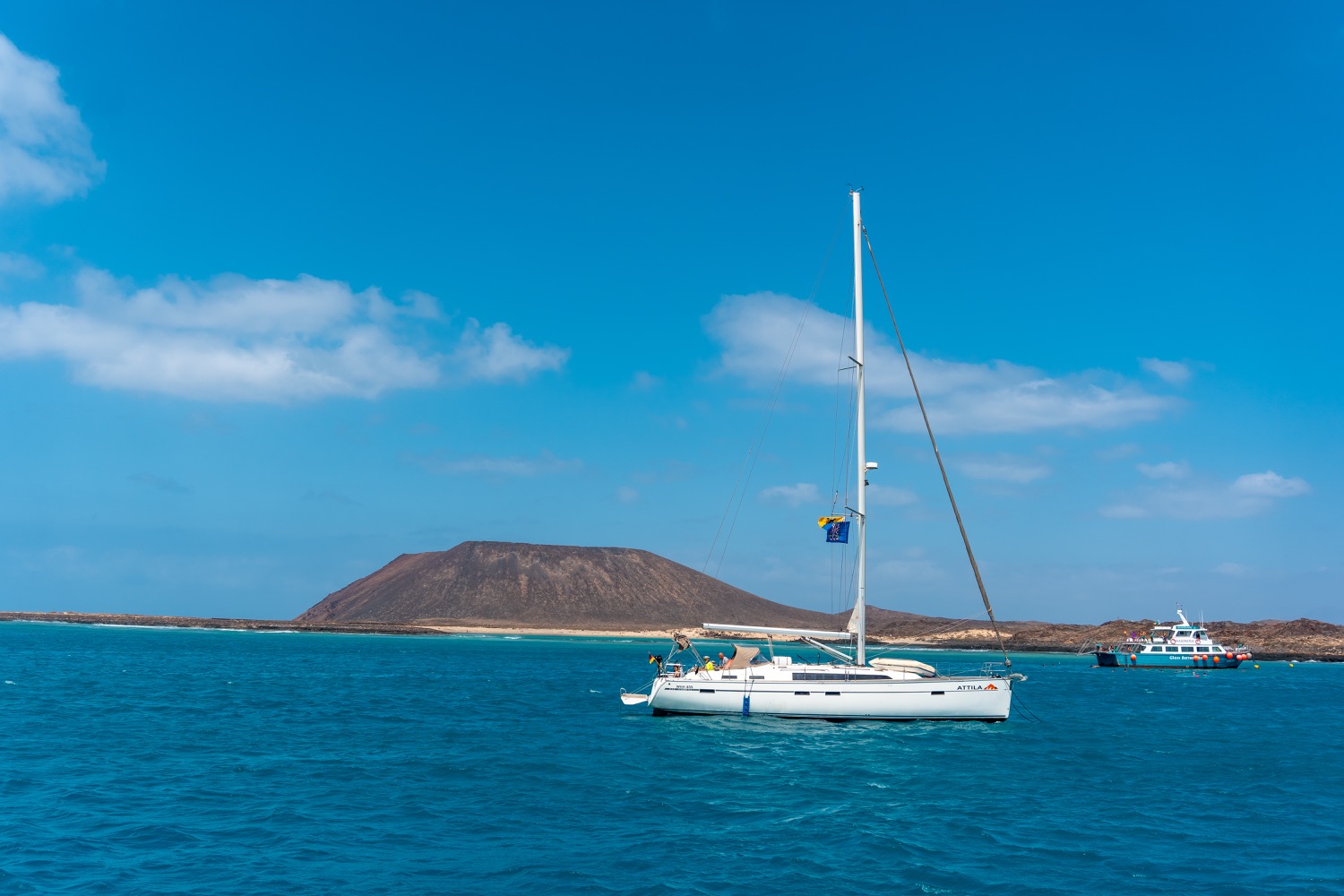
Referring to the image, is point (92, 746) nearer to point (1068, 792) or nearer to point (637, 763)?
point (637, 763)

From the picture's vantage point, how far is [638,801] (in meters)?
22.4

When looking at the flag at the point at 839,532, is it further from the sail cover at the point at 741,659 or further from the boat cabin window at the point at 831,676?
the sail cover at the point at 741,659

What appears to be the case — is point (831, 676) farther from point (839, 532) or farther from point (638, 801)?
point (638, 801)

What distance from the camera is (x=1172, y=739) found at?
35969 millimetres

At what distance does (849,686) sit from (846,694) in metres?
0.31

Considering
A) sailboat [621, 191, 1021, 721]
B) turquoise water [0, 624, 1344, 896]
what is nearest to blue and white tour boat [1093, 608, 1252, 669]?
turquoise water [0, 624, 1344, 896]

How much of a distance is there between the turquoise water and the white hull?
31.9 inches

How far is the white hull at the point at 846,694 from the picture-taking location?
34.4 m

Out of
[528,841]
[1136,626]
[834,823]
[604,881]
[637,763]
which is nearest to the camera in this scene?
[604,881]

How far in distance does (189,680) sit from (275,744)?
30507 mm

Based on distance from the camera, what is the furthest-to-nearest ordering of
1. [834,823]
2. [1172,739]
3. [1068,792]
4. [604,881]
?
1. [1172,739]
2. [1068,792]
3. [834,823]
4. [604,881]

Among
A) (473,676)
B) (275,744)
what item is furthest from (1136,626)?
(275,744)

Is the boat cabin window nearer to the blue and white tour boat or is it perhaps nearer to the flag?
the flag

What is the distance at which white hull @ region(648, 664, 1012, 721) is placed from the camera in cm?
3444
